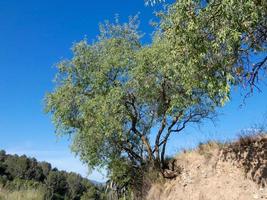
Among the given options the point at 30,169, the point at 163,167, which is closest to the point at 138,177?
the point at 163,167

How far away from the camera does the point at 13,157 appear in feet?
300

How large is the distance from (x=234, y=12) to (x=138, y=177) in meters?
13.2

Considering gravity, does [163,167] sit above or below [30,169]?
below

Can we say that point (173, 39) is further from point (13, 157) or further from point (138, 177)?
point (13, 157)

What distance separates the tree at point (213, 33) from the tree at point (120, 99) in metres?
6.15

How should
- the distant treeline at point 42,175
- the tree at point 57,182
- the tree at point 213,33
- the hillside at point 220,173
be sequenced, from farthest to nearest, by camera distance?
the tree at point 57,182 < the distant treeline at point 42,175 < the hillside at point 220,173 < the tree at point 213,33

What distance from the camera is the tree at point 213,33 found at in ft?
34.2

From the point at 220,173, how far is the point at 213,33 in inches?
336

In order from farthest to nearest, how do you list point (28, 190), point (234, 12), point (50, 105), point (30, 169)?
point (30, 169) → point (50, 105) → point (28, 190) → point (234, 12)

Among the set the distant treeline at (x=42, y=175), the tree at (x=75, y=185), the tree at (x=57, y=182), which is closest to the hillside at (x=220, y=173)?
the distant treeline at (x=42, y=175)

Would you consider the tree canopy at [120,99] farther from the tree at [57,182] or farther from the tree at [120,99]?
the tree at [57,182]

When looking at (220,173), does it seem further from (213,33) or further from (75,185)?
(75,185)

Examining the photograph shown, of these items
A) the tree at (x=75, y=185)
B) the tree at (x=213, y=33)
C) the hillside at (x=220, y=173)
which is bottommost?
the hillside at (x=220, y=173)

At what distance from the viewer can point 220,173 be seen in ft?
60.3
